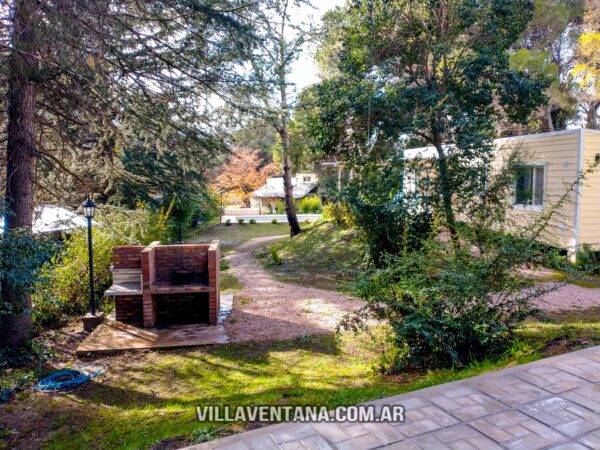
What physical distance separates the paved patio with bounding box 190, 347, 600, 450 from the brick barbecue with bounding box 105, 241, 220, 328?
4.27m

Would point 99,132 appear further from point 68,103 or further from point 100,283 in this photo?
point 100,283

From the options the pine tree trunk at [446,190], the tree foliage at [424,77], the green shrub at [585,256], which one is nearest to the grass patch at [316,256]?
the pine tree trunk at [446,190]

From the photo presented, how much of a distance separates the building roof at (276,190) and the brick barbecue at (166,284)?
25.4 m

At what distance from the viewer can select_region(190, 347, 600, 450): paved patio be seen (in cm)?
281

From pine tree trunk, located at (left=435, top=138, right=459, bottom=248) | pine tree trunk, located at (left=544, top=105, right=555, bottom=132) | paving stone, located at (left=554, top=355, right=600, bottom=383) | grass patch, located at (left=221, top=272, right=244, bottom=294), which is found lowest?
grass patch, located at (left=221, top=272, right=244, bottom=294)

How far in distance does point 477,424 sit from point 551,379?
115 cm

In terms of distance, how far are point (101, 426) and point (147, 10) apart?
527 cm

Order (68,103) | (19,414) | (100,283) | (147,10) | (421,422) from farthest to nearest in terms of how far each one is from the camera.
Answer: (100,283), (68,103), (147,10), (19,414), (421,422)

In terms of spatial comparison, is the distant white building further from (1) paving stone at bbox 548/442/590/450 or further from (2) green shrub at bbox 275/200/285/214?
(1) paving stone at bbox 548/442/590/450

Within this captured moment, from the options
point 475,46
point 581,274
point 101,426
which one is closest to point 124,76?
point 101,426

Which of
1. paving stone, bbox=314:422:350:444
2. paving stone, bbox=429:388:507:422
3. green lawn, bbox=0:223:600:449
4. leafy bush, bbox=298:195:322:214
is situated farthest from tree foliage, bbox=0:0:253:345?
leafy bush, bbox=298:195:322:214

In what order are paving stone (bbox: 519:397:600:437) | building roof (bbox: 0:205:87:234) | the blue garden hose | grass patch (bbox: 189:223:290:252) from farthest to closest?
grass patch (bbox: 189:223:290:252) < building roof (bbox: 0:205:87:234) < the blue garden hose < paving stone (bbox: 519:397:600:437)

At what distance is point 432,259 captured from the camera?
5.32m

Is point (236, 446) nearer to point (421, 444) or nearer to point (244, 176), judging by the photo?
point (421, 444)
